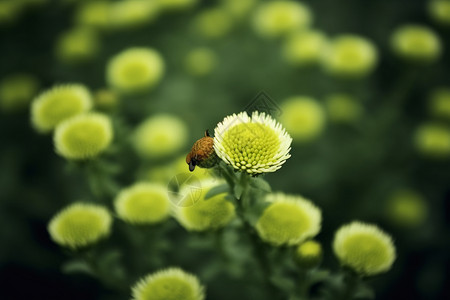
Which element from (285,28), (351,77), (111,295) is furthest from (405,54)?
(111,295)

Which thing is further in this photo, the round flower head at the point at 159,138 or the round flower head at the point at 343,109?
the round flower head at the point at 343,109

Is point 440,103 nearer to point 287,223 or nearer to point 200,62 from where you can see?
point 200,62

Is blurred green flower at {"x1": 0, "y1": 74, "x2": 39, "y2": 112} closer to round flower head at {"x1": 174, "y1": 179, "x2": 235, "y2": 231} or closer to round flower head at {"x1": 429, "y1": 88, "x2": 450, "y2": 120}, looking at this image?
round flower head at {"x1": 174, "y1": 179, "x2": 235, "y2": 231}

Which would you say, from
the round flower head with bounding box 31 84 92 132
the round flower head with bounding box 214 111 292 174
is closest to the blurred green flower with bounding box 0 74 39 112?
the round flower head with bounding box 31 84 92 132

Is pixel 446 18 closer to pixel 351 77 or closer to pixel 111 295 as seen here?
pixel 351 77

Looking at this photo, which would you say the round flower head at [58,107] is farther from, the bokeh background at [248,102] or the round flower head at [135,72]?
the round flower head at [135,72]

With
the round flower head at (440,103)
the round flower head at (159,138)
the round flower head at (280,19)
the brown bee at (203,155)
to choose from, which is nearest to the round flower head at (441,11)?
the round flower head at (440,103)
